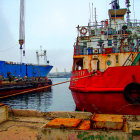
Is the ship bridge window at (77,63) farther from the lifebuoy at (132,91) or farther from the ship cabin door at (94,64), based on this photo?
the lifebuoy at (132,91)

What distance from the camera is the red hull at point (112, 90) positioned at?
26.7 feet

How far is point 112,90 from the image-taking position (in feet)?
27.5

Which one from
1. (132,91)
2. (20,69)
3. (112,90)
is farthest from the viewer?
(20,69)

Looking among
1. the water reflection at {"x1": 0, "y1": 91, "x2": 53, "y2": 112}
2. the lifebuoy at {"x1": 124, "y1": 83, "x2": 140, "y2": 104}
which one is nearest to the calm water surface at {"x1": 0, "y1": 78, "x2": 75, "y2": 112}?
the water reflection at {"x1": 0, "y1": 91, "x2": 53, "y2": 112}

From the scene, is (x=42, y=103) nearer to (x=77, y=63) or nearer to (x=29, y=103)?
(x=29, y=103)

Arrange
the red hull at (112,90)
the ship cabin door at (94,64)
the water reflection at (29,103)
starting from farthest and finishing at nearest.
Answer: the water reflection at (29,103)
the ship cabin door at (94,64)
the red hull at (112,90)

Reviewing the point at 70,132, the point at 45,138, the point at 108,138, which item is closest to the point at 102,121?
the point at 108,138

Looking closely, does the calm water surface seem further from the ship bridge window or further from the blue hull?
the blue hull

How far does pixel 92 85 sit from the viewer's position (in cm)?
905

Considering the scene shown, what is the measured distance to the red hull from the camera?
321 inches

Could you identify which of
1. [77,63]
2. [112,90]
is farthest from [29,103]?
[112,90]

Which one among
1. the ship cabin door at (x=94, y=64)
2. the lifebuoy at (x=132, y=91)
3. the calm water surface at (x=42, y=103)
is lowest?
the calm water surface at (x=42, y=103)

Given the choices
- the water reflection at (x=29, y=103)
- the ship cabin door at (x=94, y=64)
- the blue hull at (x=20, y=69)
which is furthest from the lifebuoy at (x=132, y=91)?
the blue hull at (x=20, y=69)

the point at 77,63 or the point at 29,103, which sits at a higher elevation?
the point at 77,63
